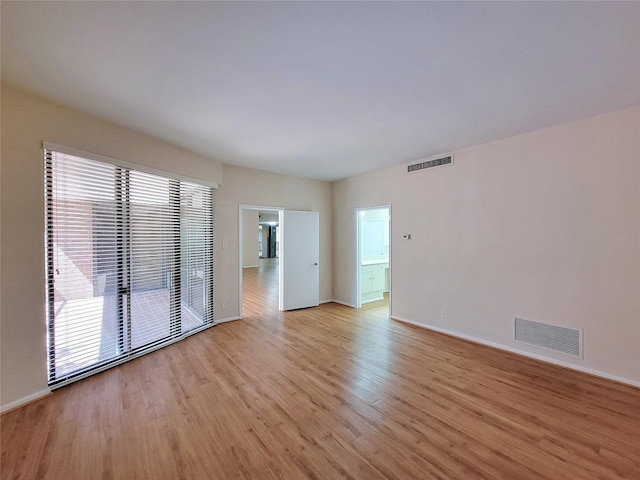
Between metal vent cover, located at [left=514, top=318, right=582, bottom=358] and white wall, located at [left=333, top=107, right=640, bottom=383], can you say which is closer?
white wall, located at [left=333, top=107, right=640, bottom=383]

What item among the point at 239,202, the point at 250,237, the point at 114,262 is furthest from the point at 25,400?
the point at 250,237

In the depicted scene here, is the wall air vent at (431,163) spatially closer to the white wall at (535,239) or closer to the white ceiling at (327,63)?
the white wall at (535,239)

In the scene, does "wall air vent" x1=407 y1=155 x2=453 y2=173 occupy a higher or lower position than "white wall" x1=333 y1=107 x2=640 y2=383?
higher

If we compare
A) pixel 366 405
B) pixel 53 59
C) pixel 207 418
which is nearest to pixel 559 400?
pixel 366 405

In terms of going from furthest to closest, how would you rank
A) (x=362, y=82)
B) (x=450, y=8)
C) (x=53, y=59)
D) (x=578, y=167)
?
(x=578, y=167)
(x=362, y=82)
(x=53, y=59)
(x=450, y=8)

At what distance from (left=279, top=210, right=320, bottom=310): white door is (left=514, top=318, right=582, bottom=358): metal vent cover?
353 cm

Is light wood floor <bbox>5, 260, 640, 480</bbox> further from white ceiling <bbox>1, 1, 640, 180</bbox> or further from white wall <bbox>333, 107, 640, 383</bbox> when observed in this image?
white ceiling <bbox>1, 1, 640, 180</bbox>

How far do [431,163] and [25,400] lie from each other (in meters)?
5.38

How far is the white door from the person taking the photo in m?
5.34

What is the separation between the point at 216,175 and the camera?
439cm

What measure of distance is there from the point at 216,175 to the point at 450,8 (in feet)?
12.5

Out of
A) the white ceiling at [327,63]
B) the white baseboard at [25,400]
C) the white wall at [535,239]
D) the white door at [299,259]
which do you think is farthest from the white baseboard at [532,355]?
the white baseboard at [25,400]

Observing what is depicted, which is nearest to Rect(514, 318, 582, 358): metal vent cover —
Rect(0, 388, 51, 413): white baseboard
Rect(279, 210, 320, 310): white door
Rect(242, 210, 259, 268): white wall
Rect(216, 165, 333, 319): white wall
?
Rect(279, 210, 320, 310): white door

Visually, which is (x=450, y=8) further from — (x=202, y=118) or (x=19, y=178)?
(x=19, y=178)
